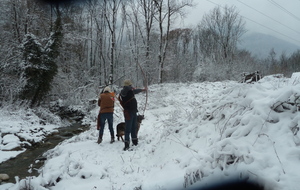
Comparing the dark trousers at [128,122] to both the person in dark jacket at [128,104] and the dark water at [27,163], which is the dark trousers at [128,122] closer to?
the person in dark jacket at [128,104]

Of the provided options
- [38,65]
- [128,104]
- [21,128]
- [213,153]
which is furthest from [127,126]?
[38,65]

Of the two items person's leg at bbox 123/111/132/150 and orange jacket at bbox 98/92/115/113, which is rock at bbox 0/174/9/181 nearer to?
orange jacket at bbox 98/92/115/113

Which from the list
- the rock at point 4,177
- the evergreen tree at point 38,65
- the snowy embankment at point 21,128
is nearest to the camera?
the rock at point 4,177

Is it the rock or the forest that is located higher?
the forest

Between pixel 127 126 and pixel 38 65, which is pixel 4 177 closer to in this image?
pixel 127 126

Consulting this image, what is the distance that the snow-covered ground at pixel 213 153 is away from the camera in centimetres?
275

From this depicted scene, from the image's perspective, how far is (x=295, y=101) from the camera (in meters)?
3.29

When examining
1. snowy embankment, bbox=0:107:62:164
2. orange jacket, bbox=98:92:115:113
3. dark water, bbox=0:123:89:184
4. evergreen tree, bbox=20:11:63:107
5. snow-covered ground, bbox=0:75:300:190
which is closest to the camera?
snow-covered ground, bbox=0:75:300:190

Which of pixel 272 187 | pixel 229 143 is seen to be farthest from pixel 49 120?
pixel 272 187

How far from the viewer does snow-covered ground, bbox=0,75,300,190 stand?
275 centimetres

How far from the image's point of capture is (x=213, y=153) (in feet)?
10.9

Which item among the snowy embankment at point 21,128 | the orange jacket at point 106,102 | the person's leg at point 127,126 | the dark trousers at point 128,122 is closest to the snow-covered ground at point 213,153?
the person's leg at point 127,126

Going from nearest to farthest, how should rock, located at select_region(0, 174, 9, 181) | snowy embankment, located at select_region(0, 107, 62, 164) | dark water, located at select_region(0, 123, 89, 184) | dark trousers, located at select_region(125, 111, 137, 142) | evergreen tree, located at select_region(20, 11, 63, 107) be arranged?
rock, located at select_region(0, 174, 9, 181), dark water, located at select_region(0, 123, 89, 184), dark trousers, located at select_region(125, 111, 137, 142), snowy embankment, located at select_region(0, 107, 62, 164), evergreen tree, located at select_region(20, 11, 63, 107)

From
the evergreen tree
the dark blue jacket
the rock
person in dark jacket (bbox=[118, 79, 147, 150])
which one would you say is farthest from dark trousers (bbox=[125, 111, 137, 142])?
the evergreen tree
